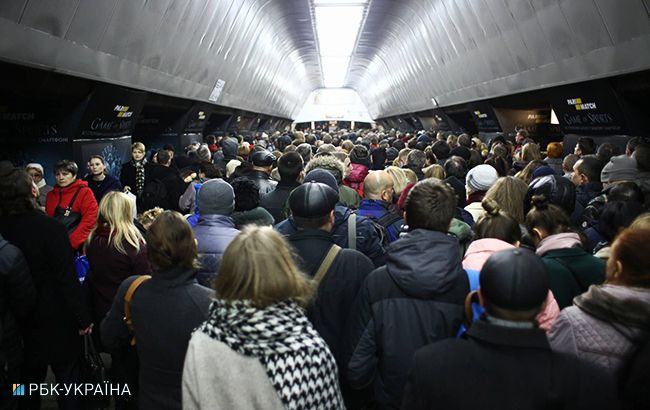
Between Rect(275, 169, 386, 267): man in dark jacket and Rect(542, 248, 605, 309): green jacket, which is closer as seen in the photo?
Rect(542, 248, 605, 309): green jacket

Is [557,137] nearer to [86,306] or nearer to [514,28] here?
[514,28]

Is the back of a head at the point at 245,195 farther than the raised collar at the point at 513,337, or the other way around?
the back of a head at the point at 245,195

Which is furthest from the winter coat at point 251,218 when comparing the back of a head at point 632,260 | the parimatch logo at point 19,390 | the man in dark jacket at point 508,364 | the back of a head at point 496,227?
the back of a head at point 632,260

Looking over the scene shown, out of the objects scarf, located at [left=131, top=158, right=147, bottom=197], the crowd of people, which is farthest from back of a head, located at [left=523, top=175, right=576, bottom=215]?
scarf, located at [left=131, top=158, right=147, bottom=197]

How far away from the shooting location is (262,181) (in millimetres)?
5918

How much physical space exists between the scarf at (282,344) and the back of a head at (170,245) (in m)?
0.68

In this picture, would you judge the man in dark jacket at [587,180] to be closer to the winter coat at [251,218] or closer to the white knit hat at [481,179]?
the white knit hat at [481,179]

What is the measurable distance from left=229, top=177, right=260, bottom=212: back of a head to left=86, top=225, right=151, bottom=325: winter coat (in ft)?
2.45

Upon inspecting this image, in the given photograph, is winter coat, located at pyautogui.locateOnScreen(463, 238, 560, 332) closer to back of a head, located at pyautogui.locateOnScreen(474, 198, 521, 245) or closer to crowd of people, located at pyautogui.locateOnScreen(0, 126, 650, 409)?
crowd of people, located at pyautogui.locateOnScreen(0, 126, 650, 409)

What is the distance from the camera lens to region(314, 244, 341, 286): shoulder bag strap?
2969 millimetres

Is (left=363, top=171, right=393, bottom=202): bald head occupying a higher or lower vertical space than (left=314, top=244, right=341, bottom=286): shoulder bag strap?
higher

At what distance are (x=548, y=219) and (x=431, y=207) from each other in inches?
36.4

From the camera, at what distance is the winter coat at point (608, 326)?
2.08 m

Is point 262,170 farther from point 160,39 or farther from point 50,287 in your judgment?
point 160,39
